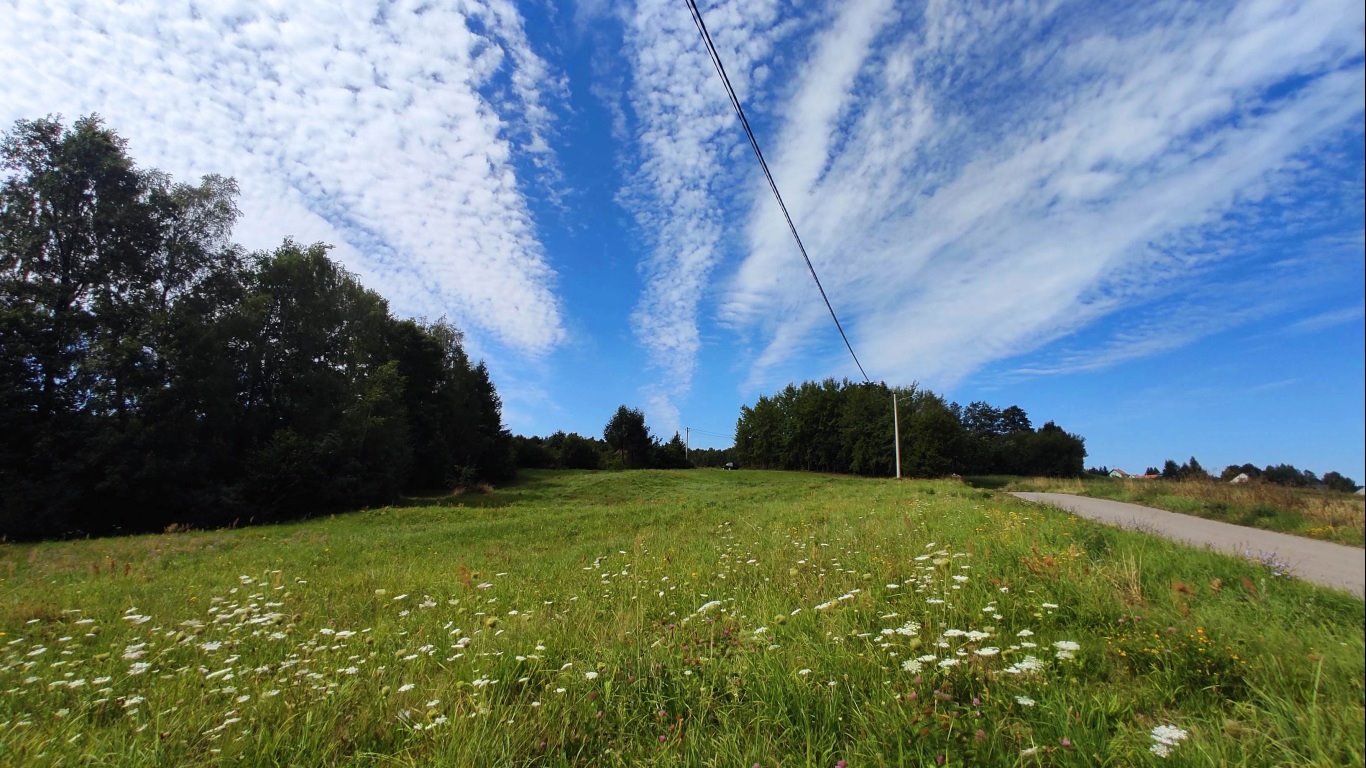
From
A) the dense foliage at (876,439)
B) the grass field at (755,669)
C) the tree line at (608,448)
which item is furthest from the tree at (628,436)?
the grass field at (755,669)

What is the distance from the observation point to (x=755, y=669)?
3223 mm

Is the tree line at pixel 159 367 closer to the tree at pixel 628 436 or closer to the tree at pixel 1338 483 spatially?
the tree at pixel 1338 483

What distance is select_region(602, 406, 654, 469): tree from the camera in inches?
2623

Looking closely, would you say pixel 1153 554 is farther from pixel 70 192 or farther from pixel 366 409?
pixel 70 192

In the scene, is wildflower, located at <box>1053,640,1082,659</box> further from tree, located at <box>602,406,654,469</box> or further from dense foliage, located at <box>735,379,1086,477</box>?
tree, located at <box>602,406,654,469</box>

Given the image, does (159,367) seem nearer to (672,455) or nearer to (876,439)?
(876,439)

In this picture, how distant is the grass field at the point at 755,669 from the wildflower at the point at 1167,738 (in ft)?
0.06

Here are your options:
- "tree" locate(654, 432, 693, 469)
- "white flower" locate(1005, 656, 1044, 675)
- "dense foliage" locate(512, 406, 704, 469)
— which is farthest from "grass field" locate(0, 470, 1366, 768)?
"tree" locate(654, 432, 693, 469)

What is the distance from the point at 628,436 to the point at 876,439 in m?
29.2

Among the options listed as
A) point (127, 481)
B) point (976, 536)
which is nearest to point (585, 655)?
point (976, 536)

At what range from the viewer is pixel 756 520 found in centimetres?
1228

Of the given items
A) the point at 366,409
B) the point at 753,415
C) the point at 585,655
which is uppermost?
the point at 753,415

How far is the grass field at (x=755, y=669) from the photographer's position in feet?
7.83

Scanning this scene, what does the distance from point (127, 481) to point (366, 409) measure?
925 cm
